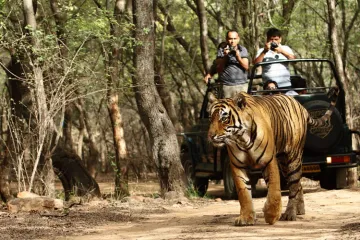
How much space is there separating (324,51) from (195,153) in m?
13.0

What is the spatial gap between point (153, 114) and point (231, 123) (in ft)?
14.0

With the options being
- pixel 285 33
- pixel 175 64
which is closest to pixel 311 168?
pixel 285 33

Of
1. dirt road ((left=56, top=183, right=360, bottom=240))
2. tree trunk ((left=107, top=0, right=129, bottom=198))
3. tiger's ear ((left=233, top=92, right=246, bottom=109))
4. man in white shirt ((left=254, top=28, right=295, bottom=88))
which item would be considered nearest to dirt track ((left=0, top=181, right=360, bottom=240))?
dirt road ((left=56, top=183, right=360, bottom=240))

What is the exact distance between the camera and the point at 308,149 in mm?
12156

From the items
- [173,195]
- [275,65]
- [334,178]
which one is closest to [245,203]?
[275,65]

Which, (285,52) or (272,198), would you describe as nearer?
(272,198)

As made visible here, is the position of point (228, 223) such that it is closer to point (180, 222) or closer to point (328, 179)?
point (180, 222)

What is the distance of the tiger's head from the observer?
846 cm

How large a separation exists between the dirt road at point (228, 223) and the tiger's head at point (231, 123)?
0.91m

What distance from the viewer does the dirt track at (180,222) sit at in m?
8.20

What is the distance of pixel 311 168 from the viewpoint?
12336mm

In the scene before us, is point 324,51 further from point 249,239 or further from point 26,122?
point 249,239

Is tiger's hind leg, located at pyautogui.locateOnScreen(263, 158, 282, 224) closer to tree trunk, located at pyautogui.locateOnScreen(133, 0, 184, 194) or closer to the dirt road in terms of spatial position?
the dirt road

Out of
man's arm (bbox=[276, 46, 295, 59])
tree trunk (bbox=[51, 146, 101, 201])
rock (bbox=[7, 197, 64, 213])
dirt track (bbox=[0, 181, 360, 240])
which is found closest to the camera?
dirt track (bbox=[0, 181, 360, 240])
